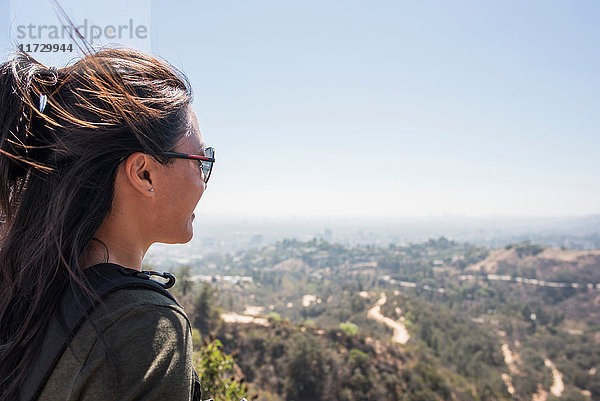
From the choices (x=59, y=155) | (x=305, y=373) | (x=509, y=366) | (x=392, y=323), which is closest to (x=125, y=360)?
(x=59, y=155)

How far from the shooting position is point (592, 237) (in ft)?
457

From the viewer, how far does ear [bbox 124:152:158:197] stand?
29.4 inches

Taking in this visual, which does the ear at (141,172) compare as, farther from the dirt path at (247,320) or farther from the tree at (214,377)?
the dirt path at (247,320)

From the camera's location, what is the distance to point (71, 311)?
0.62 metres

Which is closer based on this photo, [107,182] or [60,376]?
[60,376]

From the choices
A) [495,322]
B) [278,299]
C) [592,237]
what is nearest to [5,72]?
[495,322]

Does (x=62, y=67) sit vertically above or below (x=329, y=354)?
above

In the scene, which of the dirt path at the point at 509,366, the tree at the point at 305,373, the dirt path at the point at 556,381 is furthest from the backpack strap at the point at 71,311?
the dirt path at the point at 556,381

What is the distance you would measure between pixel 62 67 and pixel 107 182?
0.34m

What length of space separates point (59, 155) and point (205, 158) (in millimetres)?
299

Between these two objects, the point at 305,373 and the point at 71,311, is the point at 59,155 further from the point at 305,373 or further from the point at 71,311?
the point at 305,373

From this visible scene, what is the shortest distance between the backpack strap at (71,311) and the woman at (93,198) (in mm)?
11

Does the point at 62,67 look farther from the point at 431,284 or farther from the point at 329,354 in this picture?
the point at 431,284

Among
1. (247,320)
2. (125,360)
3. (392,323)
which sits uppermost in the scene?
(125,360)
